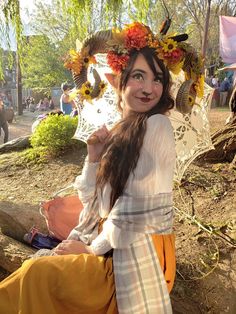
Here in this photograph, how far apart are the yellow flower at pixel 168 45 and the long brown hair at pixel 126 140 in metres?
0.06

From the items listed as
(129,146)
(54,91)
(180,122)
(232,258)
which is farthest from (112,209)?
(54,91)

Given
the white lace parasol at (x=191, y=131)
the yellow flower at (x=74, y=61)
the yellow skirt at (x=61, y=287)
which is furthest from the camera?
the white lace parasol at (x=191, y=131)

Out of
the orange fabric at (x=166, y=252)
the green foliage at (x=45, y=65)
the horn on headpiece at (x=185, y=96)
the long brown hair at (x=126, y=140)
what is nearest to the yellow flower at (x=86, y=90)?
the long brown hair at (x=126, y=140)

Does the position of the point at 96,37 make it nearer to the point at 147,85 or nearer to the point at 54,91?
the point at 147,85

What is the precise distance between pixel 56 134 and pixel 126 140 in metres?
4.11

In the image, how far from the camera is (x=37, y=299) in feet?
5.21

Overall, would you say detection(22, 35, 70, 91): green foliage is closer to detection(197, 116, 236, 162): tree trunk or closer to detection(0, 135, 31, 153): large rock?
detection(0, 135, 31, 153): large rock

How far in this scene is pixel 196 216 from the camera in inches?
139

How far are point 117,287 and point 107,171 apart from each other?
562 mm

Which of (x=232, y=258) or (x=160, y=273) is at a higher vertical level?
(x=160, y=273)

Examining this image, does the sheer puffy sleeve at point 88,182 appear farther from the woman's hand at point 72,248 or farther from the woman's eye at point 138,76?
the woman's eye at point 138,76

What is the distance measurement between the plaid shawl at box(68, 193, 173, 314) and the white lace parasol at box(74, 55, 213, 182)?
71 centimetres

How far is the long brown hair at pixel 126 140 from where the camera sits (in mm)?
1763

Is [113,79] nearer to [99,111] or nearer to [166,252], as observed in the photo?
[99,111]
